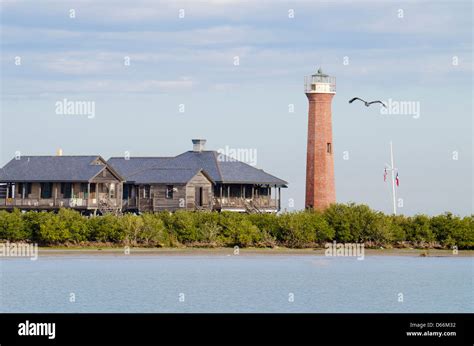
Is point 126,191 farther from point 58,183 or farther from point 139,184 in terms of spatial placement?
point 58,183

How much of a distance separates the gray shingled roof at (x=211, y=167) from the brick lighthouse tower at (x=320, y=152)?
Answer: 19.2 feet

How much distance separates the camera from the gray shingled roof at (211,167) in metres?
86.3

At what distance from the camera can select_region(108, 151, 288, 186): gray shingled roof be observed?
86312 millimetres

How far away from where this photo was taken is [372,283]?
63312 mm

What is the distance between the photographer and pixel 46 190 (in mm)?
82125

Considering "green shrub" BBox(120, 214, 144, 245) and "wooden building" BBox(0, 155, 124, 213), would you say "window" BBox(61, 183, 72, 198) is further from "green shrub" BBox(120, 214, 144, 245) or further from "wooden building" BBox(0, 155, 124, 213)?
"green shrub" BBox(120, 214, 144, 245)

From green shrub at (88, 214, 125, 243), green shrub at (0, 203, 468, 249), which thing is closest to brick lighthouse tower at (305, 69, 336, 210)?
green shrub at (0, 203, 468, 249)

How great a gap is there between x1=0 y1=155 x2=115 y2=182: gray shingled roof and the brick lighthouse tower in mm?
12994
